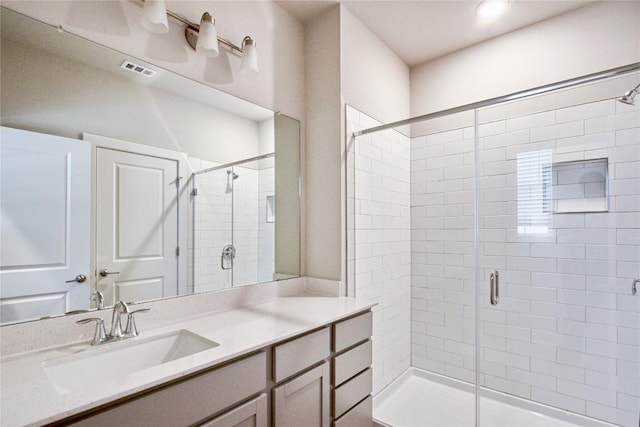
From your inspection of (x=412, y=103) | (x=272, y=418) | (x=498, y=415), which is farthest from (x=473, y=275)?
(x=272, y=418)

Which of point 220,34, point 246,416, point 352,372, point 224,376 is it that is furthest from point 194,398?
point 220,34

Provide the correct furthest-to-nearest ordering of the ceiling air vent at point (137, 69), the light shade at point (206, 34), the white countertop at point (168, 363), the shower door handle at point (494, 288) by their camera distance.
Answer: the shower door handle at point (494, 288) < the light shade at point (206, 34) < the ceiling air vent at point (137, 69) < the white countertop at point (168, 363)

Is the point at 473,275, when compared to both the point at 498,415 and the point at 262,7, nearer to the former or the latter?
the point at 498,415

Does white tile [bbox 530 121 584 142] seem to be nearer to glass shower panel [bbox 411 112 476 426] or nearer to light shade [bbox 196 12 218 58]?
glass shower panel [bbox 411 112 476 426]

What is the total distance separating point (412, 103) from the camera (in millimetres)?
2967

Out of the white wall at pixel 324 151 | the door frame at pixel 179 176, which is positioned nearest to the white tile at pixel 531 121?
the white wall at pixel 324 151

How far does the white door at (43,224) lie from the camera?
1.09 meters

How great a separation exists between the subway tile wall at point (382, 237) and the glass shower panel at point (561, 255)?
22.9 inches

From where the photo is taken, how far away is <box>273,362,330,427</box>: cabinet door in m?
1.29

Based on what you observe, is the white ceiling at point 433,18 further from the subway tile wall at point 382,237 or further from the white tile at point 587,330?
the white tile at point 587,330

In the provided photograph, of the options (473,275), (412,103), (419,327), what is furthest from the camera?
(412,103)

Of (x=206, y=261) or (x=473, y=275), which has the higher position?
(x=206, y=261)

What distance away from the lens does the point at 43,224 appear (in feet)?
3.85

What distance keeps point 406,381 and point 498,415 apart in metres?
0.66
